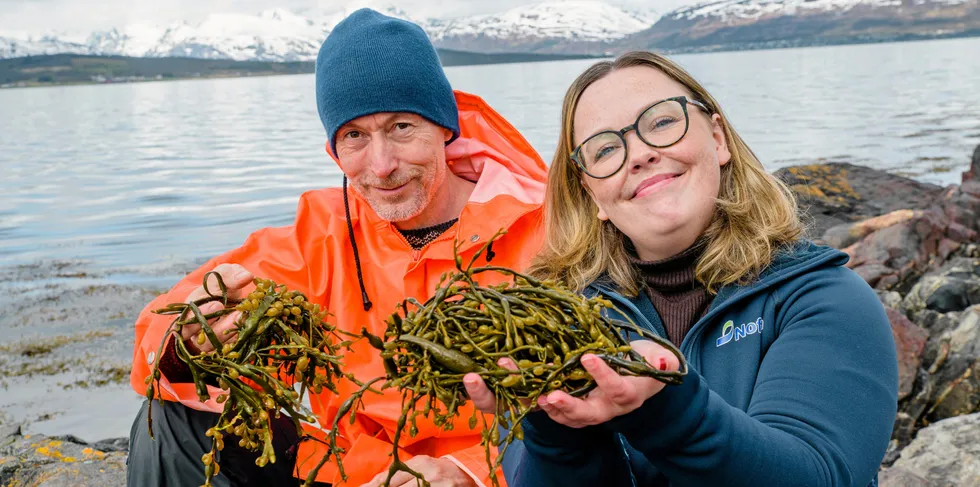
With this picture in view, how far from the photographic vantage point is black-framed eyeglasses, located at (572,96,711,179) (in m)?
3.25

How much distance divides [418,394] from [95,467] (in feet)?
14.8

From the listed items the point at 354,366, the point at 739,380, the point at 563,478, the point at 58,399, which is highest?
the point at 739,380

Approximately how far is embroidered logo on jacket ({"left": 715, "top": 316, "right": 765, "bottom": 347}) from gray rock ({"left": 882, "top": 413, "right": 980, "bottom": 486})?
8.67 ft

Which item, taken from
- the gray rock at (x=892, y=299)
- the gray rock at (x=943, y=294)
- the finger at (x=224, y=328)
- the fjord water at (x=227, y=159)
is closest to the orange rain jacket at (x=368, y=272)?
the finger at (x=224, y=328)

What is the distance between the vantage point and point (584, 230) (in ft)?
12.1

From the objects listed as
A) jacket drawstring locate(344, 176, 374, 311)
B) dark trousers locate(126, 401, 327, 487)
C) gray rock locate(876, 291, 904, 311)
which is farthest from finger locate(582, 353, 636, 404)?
gray rock locate(876, 291, 904, 311)

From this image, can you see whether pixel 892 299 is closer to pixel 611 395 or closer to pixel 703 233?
pixel 703 233

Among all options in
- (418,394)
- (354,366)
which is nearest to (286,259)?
(354,366)

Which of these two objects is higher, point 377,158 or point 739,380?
point 377,158

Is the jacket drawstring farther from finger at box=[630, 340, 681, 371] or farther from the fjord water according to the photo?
the fjord water

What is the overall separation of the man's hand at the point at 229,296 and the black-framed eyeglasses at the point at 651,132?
5.12ft

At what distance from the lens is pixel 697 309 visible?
10.8ft

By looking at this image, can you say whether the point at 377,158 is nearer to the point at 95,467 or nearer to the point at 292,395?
the point at 292,395

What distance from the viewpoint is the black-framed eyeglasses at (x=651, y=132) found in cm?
325
